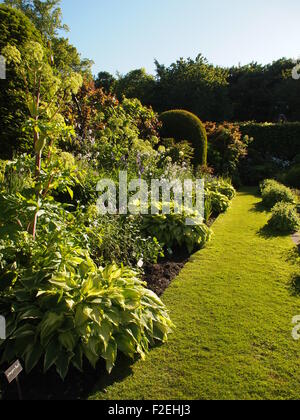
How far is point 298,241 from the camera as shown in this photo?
6.64m

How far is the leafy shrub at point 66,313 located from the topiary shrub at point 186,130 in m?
9.25

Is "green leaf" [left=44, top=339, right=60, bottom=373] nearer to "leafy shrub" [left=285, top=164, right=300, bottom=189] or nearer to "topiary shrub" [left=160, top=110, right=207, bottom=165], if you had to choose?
"topiary shrub" [left=160, top=110, right=207, bottom=165]

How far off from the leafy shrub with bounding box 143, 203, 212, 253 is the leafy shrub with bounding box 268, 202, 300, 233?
2147 millimetres

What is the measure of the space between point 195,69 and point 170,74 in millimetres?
2072

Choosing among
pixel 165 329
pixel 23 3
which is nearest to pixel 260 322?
pixel 165 329

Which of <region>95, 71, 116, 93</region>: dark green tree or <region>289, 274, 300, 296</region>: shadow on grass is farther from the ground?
<region>95, 71, 116, 93</region>: dark green tree

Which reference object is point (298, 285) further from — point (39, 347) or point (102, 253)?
point (39, 347)

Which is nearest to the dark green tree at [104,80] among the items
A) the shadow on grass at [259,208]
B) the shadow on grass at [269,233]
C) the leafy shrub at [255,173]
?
the leafy shrub at [255,173]

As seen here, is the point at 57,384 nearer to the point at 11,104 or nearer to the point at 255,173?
the point at 11,104

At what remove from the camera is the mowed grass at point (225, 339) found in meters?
2.83

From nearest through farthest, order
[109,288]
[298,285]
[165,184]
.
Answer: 1. [109,288]
2. [298,285]
3. [165,184]

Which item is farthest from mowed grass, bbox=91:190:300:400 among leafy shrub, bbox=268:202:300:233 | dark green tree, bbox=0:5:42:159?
dark green tree, bbox=0:5:42:159

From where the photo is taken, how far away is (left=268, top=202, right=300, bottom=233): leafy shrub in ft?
24.2

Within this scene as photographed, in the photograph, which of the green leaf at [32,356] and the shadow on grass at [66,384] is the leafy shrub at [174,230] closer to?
the shadow on grass at [66,384]
